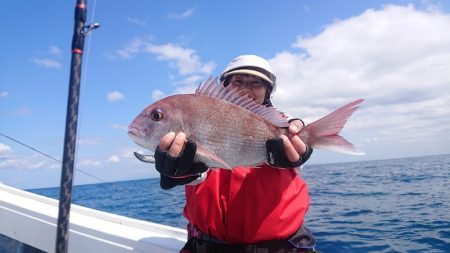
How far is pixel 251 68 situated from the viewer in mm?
2873

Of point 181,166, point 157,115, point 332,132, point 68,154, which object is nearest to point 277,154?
point 332,132

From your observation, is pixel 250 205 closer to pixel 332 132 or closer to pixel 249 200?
pixel 249 200

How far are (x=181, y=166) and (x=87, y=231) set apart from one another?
2.24m

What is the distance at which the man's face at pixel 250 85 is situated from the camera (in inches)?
116

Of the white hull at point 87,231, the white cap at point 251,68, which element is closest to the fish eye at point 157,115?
the white cap at point 251,68

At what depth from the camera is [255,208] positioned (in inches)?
96.4

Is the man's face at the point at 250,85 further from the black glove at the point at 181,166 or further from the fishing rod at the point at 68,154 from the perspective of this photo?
the fishing rod at the point at 68,154

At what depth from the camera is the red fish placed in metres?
2.22

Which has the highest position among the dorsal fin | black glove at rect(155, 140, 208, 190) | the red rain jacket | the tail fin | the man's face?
the man's face

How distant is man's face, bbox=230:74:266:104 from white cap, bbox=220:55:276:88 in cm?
7

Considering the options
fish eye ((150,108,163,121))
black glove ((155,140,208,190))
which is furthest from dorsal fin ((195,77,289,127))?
black glove ((155,140,208,190))

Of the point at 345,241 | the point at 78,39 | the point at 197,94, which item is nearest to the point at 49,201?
the point at 78,39

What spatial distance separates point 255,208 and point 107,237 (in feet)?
6.90

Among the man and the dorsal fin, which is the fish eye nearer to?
the man
